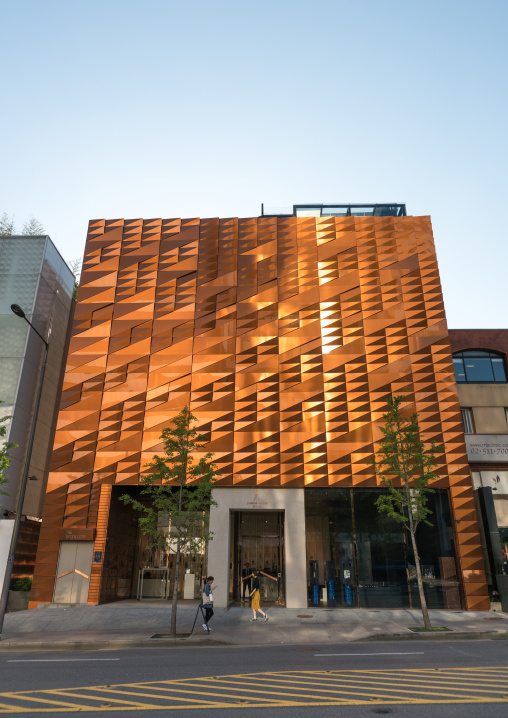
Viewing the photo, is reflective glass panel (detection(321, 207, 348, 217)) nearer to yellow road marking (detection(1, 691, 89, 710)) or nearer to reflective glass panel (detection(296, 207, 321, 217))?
reflective glass panel (detection(296, 207, 321, 217))

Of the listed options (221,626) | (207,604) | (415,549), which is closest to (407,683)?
(207,604)

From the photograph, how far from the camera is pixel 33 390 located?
3025cm

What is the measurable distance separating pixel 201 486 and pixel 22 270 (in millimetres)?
20074

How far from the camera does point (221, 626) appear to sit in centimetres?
2086

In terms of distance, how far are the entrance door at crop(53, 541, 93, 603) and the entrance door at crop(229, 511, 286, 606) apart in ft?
26.0

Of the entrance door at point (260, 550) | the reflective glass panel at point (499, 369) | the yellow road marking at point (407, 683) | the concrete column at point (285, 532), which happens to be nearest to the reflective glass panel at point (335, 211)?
the reflective glass panel at point (499, 369)

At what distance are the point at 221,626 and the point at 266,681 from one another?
10449 millimetres

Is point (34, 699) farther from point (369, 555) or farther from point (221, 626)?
point (369, 555)

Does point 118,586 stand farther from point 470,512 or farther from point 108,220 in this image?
point 108,220

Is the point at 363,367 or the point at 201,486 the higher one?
the point at 363,367

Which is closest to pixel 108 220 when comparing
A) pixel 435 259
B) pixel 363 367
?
pixel 363 367

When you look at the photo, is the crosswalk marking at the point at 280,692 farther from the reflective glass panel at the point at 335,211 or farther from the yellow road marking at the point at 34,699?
the reflective glass panel at the point at 335,211

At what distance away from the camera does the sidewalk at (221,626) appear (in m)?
17.8

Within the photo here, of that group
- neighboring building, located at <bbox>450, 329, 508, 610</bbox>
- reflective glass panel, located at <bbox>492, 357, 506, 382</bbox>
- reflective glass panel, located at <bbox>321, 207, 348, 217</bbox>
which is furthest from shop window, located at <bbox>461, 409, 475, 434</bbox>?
reflective glass panel, located at <bbox>321, 207, 348, 217</bbox>
